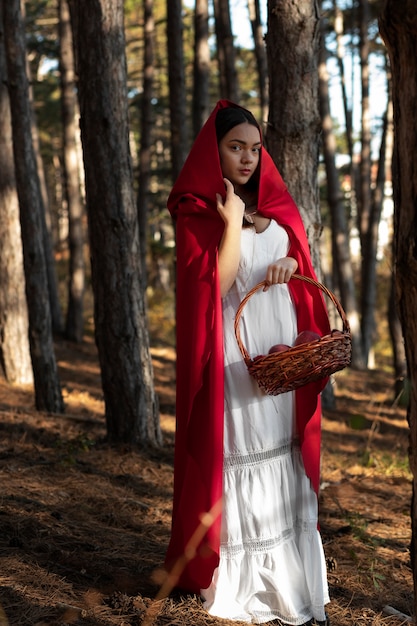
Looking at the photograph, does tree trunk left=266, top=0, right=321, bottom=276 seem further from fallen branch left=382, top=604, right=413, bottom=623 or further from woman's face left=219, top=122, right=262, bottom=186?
fallen branch left=382, top=604, right=413, bottom=623

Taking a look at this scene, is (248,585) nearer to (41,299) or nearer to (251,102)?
(41,299)

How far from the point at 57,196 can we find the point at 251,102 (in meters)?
14.7

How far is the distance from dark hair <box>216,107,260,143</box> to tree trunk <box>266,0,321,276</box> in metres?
1.92

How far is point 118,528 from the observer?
511 centimetres

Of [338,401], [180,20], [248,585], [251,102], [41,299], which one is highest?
[251,102]

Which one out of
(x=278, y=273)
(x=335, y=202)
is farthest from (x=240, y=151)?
(x=335, y=202)

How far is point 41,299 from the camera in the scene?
8.40 m

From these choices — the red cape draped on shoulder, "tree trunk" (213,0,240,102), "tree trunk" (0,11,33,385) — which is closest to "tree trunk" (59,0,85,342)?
"tree trunk" (213,0,240,102)

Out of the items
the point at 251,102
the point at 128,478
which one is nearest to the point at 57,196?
the point at 251,102

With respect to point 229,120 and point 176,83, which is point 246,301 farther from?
point 176,83

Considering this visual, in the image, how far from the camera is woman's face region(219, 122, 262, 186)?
152 inches

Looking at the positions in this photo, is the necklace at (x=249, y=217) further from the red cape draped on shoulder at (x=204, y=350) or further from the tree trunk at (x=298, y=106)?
the tree trunk at (x=298, y=106)

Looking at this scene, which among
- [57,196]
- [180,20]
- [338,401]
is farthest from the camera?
[57,196]

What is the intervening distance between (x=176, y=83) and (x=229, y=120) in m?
7.78
